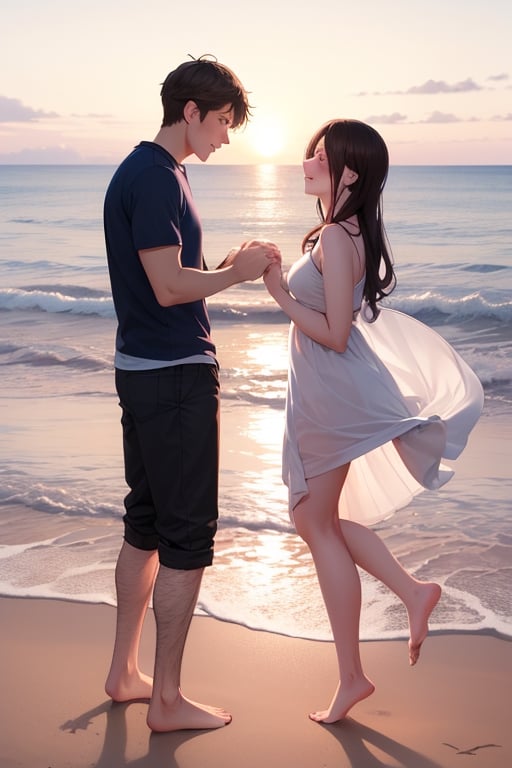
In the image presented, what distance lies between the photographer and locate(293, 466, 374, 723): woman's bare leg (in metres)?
3.12

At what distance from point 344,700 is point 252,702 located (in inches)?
11.5

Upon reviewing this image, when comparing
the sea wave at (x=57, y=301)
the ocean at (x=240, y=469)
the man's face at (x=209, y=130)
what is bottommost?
the sea wave at (x=57, y=301)

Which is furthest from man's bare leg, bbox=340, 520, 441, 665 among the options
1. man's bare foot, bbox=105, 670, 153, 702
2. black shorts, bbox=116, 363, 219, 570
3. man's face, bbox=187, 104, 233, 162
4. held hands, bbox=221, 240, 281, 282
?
man's face, bbox=187, 104, 233, 162

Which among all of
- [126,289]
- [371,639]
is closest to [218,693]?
[371,639]

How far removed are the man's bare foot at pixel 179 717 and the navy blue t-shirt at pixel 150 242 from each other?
99 cm

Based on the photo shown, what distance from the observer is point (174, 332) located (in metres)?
2.95

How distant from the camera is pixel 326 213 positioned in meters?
3.21

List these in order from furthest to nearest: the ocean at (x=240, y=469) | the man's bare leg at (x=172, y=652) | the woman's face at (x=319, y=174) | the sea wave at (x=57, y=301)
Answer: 1. the sea wave at (x=57, y=301)
2. the ocean at (x=240, y=469)
3. the woman's face at (x=319, y=174)
4. the man's bare leg at (x=172, y=652)

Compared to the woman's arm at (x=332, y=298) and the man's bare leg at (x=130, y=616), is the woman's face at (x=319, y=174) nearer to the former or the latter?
the woman's arm at (x=332, y=298)

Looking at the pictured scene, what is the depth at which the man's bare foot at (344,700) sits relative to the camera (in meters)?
3.08

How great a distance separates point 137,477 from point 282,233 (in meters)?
28.6

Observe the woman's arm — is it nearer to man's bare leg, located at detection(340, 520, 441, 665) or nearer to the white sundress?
the white sundress

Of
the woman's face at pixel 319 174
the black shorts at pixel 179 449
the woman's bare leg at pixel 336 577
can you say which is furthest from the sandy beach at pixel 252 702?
the woman's face at pixel 319 174

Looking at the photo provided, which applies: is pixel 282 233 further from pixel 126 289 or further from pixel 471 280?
pixel 126 289
